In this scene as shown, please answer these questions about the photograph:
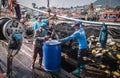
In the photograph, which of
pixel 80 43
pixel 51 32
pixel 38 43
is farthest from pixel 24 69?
pixel 51 32

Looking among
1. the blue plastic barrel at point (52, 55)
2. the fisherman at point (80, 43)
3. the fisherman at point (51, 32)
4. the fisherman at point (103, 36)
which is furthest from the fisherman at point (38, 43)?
the fisherman at point (103, 36)

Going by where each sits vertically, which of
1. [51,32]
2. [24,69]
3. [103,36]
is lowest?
[24,69]

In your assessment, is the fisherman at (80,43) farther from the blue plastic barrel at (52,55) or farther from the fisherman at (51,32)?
the fisherman at (51,32)

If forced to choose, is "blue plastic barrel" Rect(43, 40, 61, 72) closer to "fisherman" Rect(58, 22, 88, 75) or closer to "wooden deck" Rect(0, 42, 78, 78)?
"wooden deck" Rect(0, 42, 78, 78)

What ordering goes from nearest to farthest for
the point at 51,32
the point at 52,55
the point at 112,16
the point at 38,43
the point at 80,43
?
the point at 52,55, the point at 80,43, the point at 38,43, the point at 51,32, the point at 112,16

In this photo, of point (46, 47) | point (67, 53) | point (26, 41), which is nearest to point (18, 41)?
point (46, 47)

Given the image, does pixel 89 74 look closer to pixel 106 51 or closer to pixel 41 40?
pixel 106 51

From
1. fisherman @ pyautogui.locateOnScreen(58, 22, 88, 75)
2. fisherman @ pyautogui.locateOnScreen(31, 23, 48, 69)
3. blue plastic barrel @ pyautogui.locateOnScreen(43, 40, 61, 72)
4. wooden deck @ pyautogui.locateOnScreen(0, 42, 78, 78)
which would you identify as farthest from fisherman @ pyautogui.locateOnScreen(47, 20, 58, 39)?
blue plastic barrel @ pyautogui.locateOnScreen(43, 40, 61, 72)

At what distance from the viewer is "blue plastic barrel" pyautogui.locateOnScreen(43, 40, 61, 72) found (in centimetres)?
612

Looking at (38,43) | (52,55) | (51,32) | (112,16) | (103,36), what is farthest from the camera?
(112,16)

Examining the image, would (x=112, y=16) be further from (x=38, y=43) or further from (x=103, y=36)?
(x=38, y=43)

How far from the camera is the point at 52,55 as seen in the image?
612cm

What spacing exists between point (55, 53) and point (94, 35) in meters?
2.71

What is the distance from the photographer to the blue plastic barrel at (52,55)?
6.12 meters
